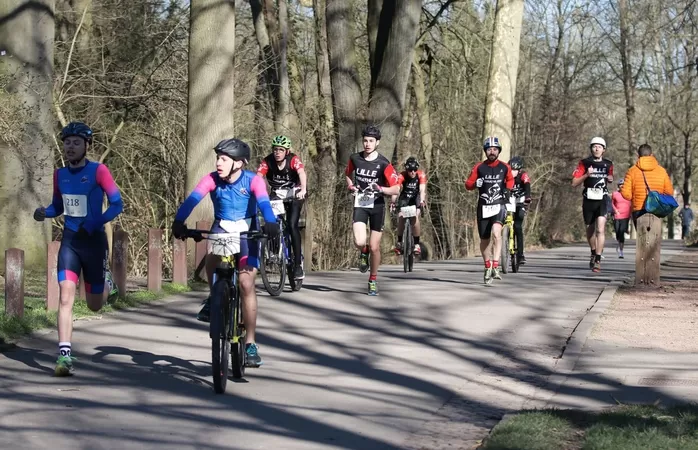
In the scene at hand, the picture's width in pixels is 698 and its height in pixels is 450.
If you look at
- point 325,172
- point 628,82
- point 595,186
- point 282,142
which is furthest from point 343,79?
point 628,82

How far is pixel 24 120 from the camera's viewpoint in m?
17.0

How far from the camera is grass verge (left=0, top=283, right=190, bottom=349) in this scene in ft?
35.4

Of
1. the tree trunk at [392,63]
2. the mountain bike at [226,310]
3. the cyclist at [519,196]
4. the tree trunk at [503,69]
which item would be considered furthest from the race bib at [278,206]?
the tree trunk at [503,69]

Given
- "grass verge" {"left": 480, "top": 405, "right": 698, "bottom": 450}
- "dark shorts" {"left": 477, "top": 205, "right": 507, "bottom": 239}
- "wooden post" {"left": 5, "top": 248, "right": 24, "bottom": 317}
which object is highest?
"dark shorts" {"left": 477, "top": 205, "right": 507, "bottom": 239}

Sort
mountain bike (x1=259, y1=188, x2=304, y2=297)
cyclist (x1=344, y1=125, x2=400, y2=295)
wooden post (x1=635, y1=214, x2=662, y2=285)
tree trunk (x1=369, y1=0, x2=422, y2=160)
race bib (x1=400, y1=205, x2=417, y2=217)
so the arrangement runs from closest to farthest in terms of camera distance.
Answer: mountain bike (x1=259, y1=188, x2=304, y2=297) → cyclist (x1=344, y1=125, x2=400, y2=295) → wooden post (x1=635, y1=214, x2=662, y2=285) → race bib (x1=400, y1=205, x2=417, y2=217) → tree trunk (x1=369, y1=0, x2=422, y2=160)

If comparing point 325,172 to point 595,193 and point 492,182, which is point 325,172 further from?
point 492,182

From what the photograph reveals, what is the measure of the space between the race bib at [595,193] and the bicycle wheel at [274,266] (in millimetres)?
6622

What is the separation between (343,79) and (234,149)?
1556 cm

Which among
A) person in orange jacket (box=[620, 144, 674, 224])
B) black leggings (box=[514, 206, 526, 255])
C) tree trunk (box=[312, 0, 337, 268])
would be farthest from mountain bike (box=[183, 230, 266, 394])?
tree trunk (box=[312, 0, 337, 268])

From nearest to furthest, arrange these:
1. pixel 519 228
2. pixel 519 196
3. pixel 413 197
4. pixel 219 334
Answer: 1. pixel 219 334
2. pixel 413 197
3. pixel 519 228
4. pixel 519 196

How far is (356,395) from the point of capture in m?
8.48

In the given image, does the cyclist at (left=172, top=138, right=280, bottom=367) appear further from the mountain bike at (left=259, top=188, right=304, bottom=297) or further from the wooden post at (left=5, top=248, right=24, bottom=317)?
the mountain bike at (left=259, top=188, right=304, bottom=297)

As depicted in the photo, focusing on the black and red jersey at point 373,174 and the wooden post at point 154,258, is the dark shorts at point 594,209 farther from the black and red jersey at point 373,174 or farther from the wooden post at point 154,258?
the wooden post at point 154,258

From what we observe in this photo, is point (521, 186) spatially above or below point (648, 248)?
above
